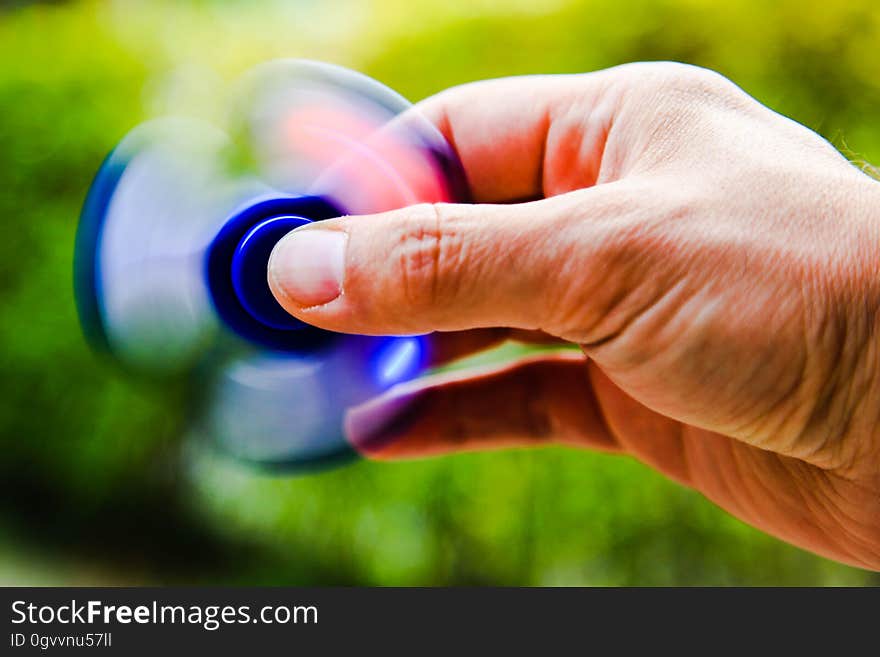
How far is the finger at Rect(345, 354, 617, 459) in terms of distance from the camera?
0.75m

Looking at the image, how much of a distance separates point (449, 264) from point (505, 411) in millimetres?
334

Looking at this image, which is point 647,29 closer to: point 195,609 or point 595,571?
point 595,571

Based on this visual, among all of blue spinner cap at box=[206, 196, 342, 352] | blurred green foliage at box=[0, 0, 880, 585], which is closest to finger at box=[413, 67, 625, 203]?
blue spinner cap at box=[206, 196, 342, 352]

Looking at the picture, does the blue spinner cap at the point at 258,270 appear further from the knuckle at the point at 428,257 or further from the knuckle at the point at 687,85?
the knuckle at the point at 687,85

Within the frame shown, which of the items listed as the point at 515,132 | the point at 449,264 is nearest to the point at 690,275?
the point at 449,264

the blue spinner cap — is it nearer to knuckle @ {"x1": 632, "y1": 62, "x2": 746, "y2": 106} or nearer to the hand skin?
the hand skin

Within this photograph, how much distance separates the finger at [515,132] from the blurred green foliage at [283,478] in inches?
25.8

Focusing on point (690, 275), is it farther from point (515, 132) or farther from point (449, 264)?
point (515, 132)

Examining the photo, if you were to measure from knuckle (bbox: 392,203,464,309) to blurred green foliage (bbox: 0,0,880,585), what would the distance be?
2.96 ft

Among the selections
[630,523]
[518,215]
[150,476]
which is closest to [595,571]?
[630,523]

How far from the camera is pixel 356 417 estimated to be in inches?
27.4

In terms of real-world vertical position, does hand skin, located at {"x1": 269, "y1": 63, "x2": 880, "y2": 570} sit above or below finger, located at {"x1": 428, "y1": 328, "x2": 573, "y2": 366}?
below

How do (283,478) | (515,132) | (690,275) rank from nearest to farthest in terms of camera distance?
(690,275) < (515,132) < (283,478)

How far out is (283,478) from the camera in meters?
1.33
